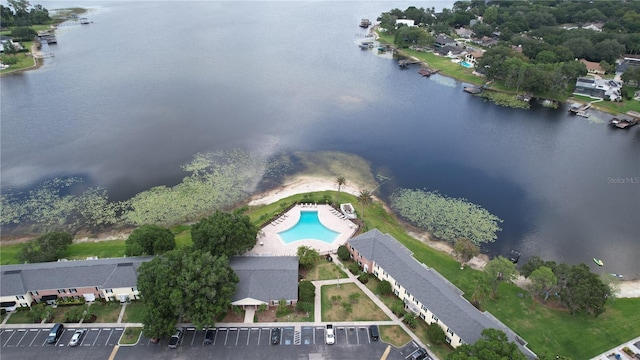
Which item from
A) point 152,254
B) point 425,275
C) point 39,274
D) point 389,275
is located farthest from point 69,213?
point 425,275

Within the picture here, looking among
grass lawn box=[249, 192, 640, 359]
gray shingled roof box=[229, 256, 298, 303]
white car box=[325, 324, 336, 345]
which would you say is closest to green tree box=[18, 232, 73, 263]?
gray shingled roof box=[229, 256, 298, 303]

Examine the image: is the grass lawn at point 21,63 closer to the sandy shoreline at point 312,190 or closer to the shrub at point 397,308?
A: the sandy shoreline at point 312,190

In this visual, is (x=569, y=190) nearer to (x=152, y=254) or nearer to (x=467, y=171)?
(x=467, y=171)

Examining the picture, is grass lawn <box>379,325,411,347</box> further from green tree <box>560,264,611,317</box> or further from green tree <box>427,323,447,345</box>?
green tree <box>560,264,611,317</box>

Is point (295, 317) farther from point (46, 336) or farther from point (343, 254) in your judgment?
point (46, 336)

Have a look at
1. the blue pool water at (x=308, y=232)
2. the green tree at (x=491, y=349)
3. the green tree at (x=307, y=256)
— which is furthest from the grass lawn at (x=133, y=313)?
the green tree at (x=491, y=349)

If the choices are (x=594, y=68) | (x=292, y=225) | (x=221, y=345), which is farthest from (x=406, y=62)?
(x=221, y=345)

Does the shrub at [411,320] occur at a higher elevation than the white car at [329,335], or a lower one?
higher

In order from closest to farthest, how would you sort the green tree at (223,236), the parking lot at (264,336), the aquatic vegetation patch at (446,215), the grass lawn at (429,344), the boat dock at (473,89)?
the grass lawn at (429,344)
the parking lot at (264,336)
the green tree at (223,236)
the aquatic vegetation patch at (446,215)
the boat dock at (473,89)
